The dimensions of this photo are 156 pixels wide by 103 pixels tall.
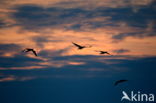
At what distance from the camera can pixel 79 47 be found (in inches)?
1479

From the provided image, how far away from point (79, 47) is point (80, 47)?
0.22 meters

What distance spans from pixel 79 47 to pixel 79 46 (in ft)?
0.79

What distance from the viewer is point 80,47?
37.4m

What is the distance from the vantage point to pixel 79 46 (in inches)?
1473

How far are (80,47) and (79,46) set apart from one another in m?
0.26
